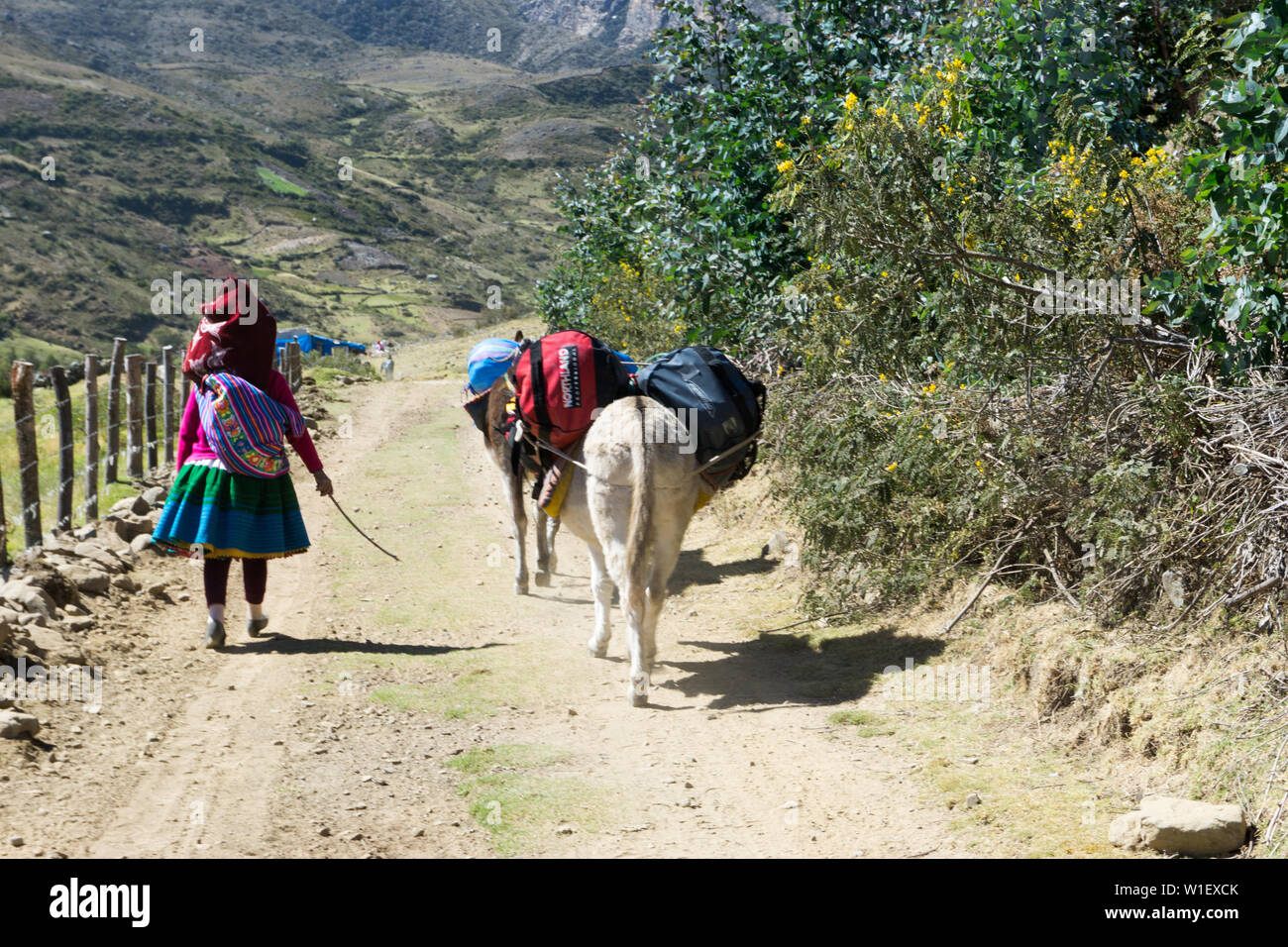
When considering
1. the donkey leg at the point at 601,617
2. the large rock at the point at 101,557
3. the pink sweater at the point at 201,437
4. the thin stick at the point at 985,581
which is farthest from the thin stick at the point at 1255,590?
the large rock at the point at 101,557

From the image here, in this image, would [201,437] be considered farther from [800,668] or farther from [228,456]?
[800,668]

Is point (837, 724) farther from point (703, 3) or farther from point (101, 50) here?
point (101, 50)

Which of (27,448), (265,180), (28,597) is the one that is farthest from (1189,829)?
(265,180)

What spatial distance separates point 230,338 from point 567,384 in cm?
217

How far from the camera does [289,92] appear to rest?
13662 cm

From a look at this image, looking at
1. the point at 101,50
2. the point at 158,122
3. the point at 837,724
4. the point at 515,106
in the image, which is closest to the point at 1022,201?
the point at 837,724

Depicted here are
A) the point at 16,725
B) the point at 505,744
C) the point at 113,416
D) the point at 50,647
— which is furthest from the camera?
the point at 113,416

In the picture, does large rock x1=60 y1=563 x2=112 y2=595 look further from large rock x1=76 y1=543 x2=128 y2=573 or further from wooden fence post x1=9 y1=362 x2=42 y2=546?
wooden fence post x1=9 y1=362 x2=42 y2=546

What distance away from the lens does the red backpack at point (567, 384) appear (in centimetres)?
712

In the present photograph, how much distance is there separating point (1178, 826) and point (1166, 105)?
740 cm

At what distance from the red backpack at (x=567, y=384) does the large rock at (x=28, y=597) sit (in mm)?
3159

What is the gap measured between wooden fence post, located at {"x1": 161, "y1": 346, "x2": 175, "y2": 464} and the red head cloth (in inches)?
301

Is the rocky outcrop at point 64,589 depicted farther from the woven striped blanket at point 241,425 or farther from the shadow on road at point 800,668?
the shadow on road at point 800,668

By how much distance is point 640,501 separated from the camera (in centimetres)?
632
